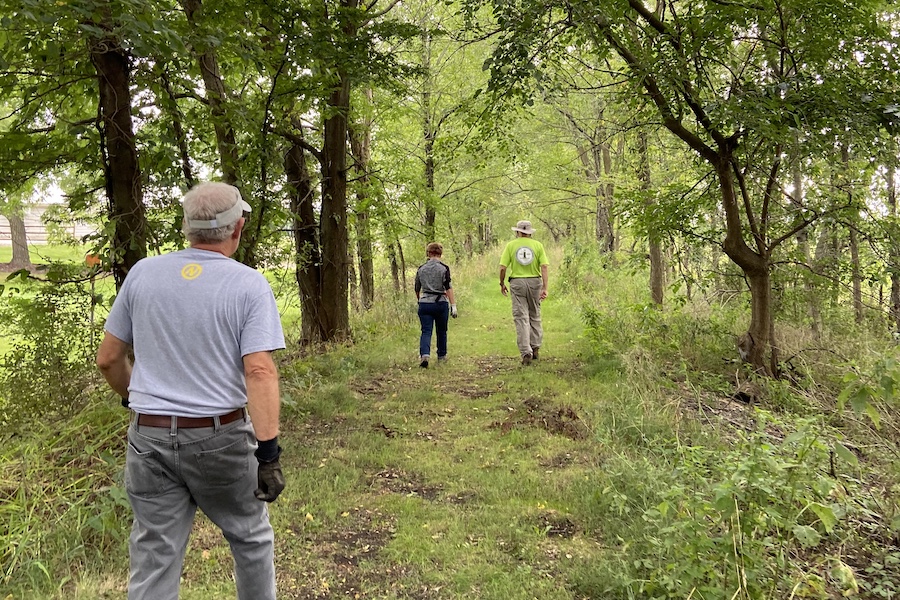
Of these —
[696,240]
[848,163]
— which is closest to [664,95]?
[696,240]

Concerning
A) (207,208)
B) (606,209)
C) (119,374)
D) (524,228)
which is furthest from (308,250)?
(606,209)

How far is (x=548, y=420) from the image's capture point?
589 centimetres

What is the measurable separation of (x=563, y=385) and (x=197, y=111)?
17.5 ft

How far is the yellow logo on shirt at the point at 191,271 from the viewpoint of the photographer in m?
2.42

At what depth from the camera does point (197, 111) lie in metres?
6.23

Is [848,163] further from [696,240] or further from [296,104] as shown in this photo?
[296,104]

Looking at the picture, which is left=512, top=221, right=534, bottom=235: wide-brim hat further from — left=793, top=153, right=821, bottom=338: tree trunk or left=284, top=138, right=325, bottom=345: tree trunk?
left=793, top=153, right=821, bottom=338: tree trunk

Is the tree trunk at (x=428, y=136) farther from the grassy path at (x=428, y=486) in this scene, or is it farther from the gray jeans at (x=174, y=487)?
the gray jeans at (x=174, y=487)

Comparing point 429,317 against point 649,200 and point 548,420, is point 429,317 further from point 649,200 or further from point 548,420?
point 649,200

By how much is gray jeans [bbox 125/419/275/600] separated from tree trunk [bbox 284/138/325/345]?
7.31m

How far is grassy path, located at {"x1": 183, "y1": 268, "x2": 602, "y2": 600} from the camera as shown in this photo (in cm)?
330

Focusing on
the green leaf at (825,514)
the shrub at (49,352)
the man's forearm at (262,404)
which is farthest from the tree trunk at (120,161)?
the green leaf at (825,514)

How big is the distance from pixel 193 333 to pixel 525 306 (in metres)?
6.90

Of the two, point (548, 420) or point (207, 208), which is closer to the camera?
point (207, 208)
